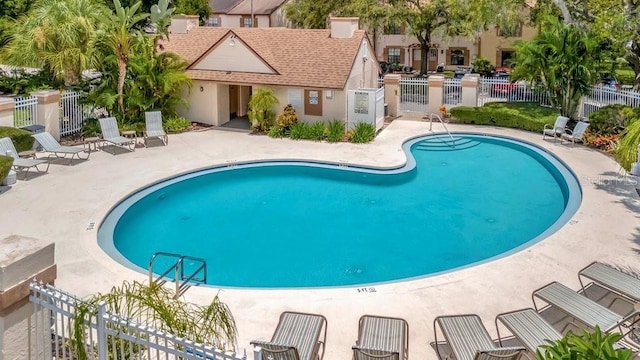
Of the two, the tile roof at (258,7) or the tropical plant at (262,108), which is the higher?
the tile roof at (258,7)

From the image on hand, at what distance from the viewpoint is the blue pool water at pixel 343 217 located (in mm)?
14852

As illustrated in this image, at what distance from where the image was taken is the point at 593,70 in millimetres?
26562

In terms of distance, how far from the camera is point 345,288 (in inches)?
478

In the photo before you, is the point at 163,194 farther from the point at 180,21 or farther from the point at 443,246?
the point at 180,21

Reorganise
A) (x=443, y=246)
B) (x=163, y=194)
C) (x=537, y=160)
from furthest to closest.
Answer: (x=537, y=160), (x=163, y=194), (x=443, y=246)

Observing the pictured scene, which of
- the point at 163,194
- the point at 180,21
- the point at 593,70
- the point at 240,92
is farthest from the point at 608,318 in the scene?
the point at 180,21

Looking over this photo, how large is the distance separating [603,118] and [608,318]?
56.7ft

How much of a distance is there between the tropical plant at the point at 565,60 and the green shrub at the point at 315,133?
984cm

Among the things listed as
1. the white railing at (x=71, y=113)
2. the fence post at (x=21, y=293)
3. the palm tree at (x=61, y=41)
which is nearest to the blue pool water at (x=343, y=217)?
the fence post at (x=21, y=293)

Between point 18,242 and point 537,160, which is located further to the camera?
point 537,160

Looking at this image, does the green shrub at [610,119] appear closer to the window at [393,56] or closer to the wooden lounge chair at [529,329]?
the wooden lounge chair at [529,329]

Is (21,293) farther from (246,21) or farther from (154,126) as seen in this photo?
(246,21)

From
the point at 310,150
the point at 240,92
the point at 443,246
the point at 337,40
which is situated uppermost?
the point at 337,40

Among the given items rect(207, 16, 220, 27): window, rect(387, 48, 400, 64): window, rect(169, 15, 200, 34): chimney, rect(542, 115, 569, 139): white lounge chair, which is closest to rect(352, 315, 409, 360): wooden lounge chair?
rect(542, 115, 569, 139): white lounge chair
